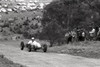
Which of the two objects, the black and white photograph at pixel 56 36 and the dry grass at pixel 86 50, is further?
the dry grass at pixel 86 50

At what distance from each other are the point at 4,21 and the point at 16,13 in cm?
1276

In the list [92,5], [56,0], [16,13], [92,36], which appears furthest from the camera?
[16,13]

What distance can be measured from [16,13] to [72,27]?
153 feet

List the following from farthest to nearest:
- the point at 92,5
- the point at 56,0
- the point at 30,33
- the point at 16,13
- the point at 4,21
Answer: the point at 16,13 → the point at 4,21 → the point at 30,33 → the point at 56,0 → the point at 92,5

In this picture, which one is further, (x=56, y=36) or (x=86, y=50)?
(x=56, y=36)

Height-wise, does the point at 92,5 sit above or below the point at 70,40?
above

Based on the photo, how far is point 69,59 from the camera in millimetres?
20703

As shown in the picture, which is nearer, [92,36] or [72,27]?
[92,36]

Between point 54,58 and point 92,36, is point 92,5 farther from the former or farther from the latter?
point 54,58

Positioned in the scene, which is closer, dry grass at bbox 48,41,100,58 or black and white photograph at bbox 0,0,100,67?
black and white photograph at bbox 0,0,100,67

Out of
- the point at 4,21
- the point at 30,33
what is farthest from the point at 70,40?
the point at 4,21

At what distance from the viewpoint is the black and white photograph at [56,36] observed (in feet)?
66.1

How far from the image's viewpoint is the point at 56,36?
150 ft

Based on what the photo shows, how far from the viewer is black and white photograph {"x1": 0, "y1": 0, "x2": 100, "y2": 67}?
20.1 metres
